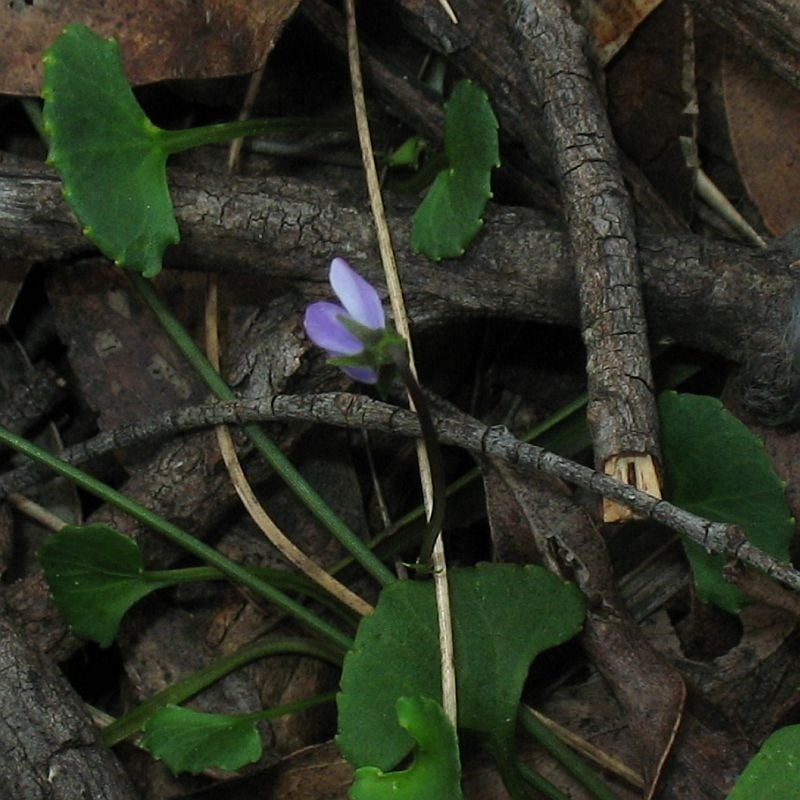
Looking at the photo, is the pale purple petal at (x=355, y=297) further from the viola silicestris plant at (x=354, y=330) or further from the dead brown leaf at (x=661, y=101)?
the dead brown leaf at (x=661, y=101)

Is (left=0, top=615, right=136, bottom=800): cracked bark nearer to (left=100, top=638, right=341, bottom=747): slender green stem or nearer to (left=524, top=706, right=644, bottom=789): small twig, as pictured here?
(left=100, top=638, right=341, bottom=747): slender green stem

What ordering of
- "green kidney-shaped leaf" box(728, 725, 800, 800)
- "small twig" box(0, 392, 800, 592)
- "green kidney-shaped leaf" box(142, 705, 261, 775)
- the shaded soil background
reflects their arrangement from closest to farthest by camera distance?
"green kidney-shaped leaf" box(728, 725, 800, 800) → "small twig" box(0, 392, 800, 592) → "green kidney-shaped leaf" box(142, 705, 261, 775) → the shaded soil background

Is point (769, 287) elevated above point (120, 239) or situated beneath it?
elevated above

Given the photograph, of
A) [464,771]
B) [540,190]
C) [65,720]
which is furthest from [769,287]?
[65,720]

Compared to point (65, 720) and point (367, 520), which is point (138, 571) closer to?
point (65, 720)

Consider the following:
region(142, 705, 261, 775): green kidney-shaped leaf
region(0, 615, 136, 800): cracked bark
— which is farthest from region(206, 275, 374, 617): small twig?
region(0, 615, 136, 800): cracked bark

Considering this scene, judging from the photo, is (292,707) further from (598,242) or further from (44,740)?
(598,242)

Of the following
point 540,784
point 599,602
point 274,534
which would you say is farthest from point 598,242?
point 540,784

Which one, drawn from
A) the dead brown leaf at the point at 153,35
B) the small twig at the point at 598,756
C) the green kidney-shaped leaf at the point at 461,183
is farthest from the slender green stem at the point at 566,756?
the dead brown leaf at the point at 153,35
